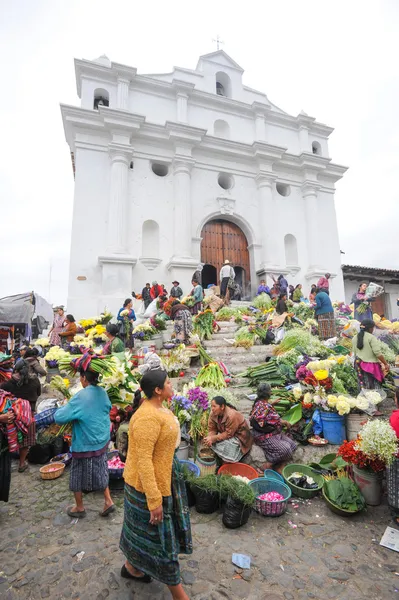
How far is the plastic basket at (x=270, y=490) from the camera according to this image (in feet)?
11.0

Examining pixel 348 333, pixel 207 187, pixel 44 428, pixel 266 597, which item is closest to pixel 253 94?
pixel 207 187

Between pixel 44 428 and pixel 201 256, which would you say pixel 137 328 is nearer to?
pixel 44 428

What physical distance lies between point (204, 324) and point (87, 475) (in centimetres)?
614

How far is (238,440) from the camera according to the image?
13.8ft

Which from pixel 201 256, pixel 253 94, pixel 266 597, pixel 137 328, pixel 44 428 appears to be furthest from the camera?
pixel 253 94

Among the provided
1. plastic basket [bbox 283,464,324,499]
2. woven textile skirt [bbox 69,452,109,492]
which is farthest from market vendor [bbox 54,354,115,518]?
plastic basket [bbox 283,464,324,499]

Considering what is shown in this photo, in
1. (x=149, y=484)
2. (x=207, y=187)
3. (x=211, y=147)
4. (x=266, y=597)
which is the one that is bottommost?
(x=266, y=597)

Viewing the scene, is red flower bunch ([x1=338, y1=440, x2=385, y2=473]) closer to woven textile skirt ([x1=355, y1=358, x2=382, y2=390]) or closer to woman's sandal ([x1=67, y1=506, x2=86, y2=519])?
woven textile skirt ([x1=355, y1=358, x2=382, y2=390])

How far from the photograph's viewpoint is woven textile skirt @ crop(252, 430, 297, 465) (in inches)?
165

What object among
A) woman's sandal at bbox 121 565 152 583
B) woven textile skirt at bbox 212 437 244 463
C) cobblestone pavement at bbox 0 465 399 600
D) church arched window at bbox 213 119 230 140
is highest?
church arched window at bbox 213 119 230 140

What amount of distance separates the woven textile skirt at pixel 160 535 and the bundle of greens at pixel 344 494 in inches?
80.8

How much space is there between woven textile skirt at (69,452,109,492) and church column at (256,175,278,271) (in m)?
12.6

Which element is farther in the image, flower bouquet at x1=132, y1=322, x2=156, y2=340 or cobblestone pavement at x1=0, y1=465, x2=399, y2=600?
flower bouquet at x1=132, y1=322, x2=156, y2=340

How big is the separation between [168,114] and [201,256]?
Result: 718cm
